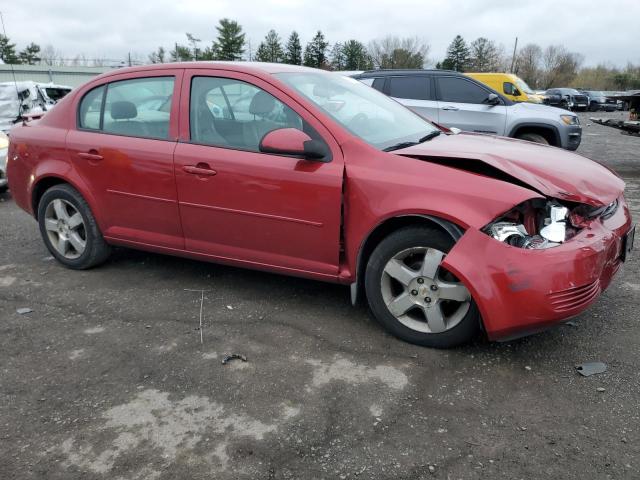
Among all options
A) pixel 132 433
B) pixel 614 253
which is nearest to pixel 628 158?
pixel 614 253

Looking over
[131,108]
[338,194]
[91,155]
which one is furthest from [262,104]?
[91,155]

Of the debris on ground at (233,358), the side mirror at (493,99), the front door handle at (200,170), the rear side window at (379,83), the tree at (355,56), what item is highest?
the tree at (355,56)

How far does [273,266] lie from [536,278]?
167cm

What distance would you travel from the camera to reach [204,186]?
11.9ft

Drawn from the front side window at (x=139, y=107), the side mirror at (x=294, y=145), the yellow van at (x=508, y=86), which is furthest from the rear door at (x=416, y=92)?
the side mirror at (x=294, y=145)

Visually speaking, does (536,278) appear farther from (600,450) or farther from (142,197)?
(142,197)

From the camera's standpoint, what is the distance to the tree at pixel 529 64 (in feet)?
237

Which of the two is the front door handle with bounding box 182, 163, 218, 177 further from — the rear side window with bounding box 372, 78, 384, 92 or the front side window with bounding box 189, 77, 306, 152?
the rear side window with bounding box 372, 78, 384, 92

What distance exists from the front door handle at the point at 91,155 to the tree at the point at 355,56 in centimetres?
6801

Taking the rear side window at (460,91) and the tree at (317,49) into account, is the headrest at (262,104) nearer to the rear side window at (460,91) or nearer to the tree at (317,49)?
the rear side window at (460,91)

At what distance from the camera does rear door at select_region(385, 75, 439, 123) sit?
31.2ft

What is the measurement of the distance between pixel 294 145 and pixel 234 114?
697 mm

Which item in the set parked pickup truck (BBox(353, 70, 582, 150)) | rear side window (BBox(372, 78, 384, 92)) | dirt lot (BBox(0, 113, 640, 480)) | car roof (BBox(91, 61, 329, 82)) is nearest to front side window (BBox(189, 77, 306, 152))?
car roof (BBox(91, 61, 329, 82))

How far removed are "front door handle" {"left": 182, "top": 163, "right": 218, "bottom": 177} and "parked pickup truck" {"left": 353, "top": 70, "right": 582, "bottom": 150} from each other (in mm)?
6454
